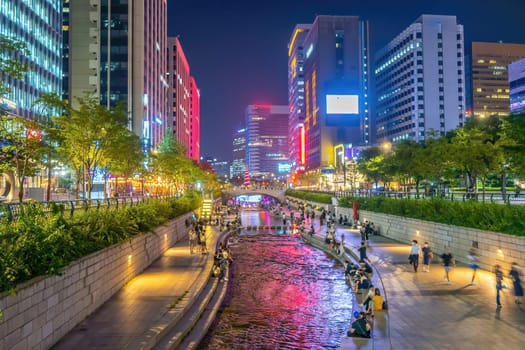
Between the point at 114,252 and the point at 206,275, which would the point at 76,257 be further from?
the point at 206,275

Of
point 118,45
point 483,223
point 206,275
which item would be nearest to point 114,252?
point 206,275

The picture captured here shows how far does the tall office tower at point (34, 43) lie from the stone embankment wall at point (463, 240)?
47720 mm

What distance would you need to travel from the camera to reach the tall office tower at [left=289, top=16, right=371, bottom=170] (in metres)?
153

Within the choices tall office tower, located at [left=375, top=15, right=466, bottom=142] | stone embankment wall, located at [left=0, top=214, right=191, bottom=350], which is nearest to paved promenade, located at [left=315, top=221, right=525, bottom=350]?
stone embankment wall, located at [left=0, top=214, right=191, bottom=350]

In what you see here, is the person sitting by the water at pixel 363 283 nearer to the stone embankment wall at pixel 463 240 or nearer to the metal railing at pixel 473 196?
the stone embankment wall at pixel 463 240

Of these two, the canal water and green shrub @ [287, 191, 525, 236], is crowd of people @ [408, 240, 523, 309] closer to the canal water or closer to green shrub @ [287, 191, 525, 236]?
green shrub @ [287, 191, 525, 236]

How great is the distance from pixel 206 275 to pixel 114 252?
5.78 metres

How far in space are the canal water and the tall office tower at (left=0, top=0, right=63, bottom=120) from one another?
4403 centimetres

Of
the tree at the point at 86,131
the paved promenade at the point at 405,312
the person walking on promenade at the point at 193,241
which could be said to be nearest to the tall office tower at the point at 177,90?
the tree at the point at 86,131

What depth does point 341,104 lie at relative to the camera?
152 m

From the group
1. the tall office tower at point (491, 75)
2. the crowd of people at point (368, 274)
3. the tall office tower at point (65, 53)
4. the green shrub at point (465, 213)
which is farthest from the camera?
the tall office tower at point (491, 75)

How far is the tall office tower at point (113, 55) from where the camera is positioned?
8994 cm

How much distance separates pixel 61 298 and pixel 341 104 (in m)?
146

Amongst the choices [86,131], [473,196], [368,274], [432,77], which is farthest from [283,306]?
[432,77]
